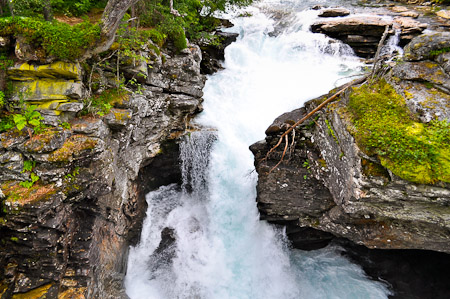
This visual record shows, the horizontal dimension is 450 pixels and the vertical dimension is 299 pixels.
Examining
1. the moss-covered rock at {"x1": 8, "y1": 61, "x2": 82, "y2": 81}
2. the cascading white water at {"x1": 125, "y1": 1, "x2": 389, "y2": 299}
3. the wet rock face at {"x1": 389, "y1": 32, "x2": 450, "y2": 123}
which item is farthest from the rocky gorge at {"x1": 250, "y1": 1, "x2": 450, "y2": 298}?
the moss-covered rock at {"x1": 8, "y1": 61, "x2": 82, "y2": 81}

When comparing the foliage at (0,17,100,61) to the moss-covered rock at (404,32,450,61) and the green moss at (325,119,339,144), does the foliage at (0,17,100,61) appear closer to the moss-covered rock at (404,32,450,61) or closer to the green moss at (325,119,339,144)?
the green moss at (325,119,339,144)

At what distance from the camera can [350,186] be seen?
20.3 feet

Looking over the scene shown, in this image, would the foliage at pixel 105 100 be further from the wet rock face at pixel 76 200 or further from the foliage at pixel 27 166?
the foliage at pixel 27 166

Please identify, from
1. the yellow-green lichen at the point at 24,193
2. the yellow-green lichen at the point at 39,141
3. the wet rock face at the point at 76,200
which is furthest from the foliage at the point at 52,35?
→ the yellow-green lichen at the point at 24,193

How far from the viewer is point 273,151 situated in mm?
8617

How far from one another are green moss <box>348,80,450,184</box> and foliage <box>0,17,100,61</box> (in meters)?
7.36

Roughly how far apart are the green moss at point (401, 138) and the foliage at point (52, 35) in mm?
7364

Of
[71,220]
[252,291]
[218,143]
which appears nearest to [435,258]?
[252,291]

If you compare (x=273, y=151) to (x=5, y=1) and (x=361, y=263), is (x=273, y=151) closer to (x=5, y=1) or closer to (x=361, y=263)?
(x=361, y=263)

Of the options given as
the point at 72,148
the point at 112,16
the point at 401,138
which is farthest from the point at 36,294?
the point at 401,138

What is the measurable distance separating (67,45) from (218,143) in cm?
626

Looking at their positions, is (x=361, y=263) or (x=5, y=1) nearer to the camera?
(x=5, y=1)

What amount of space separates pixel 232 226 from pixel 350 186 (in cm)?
533

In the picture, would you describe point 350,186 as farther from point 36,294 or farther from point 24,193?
point 36,294
